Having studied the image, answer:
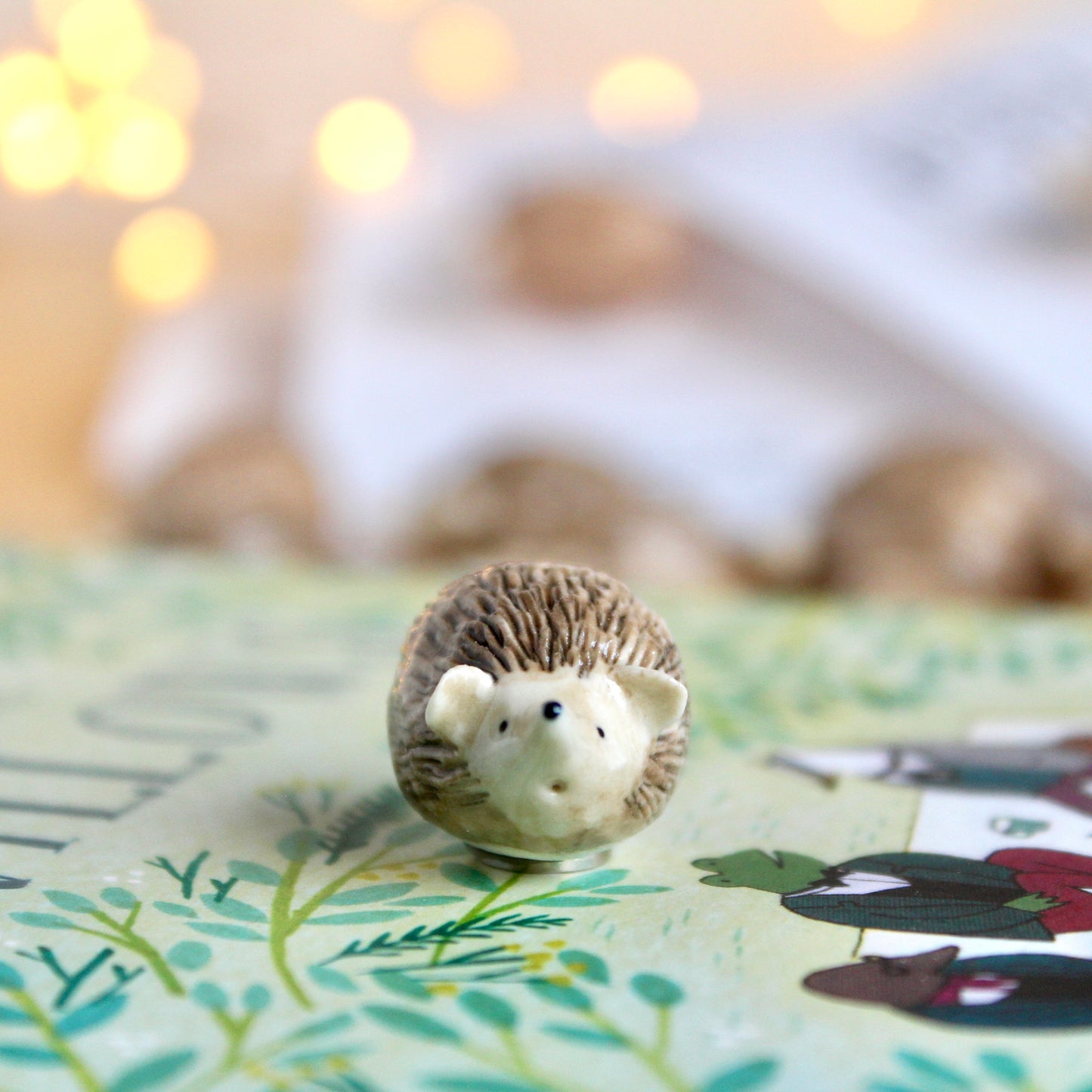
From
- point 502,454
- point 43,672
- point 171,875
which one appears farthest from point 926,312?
point 171,875

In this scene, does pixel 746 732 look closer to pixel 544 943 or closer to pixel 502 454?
pixel 544 943

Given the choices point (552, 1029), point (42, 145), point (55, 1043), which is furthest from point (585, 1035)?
point (42, 145)

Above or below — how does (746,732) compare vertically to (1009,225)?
below

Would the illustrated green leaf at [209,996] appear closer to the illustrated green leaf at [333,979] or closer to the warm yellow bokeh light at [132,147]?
the illustrated green leaf at [333,979]

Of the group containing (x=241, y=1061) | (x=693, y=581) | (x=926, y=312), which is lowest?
(x=241, y=1061)

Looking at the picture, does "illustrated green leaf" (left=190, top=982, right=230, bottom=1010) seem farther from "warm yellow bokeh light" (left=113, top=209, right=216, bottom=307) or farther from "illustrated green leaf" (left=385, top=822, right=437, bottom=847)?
"warm yellow bokeh light" (left=113, top=209, right=216, bottom=307)

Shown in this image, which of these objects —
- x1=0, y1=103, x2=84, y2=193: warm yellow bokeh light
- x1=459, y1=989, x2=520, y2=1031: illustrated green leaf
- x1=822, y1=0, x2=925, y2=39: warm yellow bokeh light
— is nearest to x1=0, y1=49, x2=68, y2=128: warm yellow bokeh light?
x1=0, y1=103, x2=84, y2=193: warm yellow bokeh light
